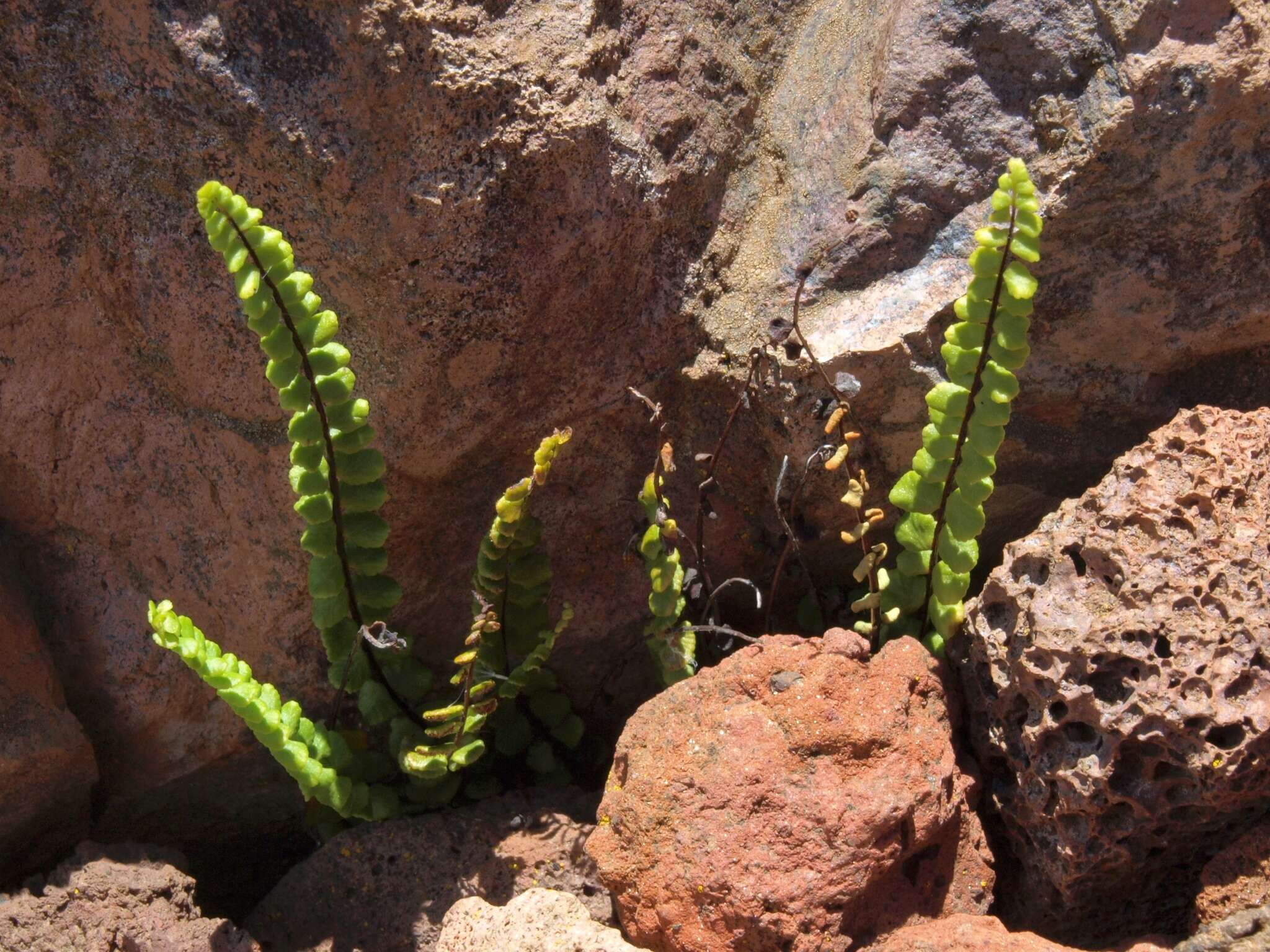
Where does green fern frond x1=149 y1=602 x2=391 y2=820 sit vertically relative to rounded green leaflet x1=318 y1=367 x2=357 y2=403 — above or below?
below

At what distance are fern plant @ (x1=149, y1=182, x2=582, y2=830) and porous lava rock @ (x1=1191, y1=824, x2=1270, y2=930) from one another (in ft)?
4.14

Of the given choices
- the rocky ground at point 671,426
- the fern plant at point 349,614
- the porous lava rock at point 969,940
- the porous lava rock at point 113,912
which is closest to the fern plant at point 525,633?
the fern plant at point 349,614

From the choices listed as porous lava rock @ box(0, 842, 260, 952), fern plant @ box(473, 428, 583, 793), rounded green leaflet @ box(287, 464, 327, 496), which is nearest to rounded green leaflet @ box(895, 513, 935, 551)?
fern plant @ box(473, 428, 583, 793)

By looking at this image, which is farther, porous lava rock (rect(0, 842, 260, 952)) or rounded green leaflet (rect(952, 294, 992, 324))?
porous lava rock (rect(0, 842, 260, 952))

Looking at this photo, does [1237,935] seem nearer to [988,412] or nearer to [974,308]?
[988,412]

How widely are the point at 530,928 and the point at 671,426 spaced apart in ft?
3.80

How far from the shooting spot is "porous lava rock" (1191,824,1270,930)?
→ 1.95 meters

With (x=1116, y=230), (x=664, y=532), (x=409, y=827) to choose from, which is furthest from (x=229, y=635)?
(x=1116, y=230)

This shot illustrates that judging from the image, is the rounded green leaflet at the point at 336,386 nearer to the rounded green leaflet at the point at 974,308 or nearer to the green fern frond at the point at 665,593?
the green fern frond at the point at 665,593

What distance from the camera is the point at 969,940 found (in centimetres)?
190

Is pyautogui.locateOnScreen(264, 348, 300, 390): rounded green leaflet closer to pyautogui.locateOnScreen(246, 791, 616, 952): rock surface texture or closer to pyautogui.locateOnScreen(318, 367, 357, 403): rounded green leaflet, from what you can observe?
pyautogui.locateOnScreen(318, 367, 357, 403): rounded green leaflet

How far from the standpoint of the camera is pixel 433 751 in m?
2.40

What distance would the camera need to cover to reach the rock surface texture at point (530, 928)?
202 cm

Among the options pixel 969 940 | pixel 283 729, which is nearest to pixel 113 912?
pixel 283 729
